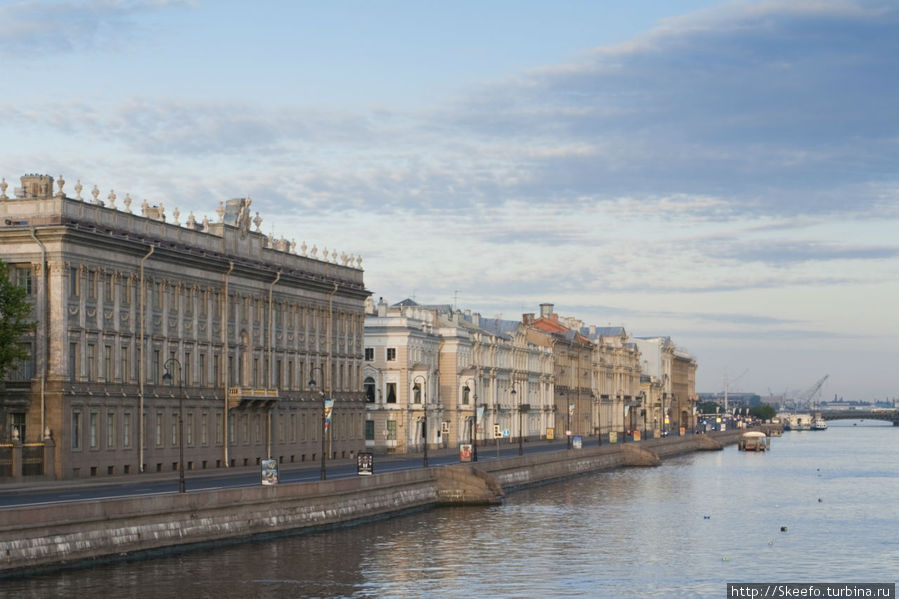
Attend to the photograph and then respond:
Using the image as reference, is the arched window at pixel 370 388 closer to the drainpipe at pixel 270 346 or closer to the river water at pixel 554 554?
the drainpipe at pixel 270 346

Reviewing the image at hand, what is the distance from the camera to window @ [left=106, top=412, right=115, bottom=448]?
8319cm

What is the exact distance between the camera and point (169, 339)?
9088 cm

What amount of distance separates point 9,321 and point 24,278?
4.59 metres

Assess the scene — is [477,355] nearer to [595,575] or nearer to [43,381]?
[43,381]

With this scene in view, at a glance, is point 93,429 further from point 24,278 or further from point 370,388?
point 370,388

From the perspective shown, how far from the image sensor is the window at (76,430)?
79.8 meters

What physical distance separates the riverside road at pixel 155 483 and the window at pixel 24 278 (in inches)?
418

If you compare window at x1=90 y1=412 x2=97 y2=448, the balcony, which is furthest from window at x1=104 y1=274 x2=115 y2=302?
the balcony

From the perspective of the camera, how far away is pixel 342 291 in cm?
11719

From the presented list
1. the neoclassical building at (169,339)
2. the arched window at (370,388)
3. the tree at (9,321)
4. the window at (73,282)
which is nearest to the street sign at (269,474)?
the neoclassical building at (169,339)

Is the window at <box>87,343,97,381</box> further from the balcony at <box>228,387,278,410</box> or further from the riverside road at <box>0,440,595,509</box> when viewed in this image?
the balcony at <box>228,387,278,410</box>

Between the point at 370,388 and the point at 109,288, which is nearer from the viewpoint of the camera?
the point at 109,288

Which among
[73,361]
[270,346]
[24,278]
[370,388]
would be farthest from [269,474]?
[370,388]

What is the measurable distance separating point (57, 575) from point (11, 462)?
2386cm
